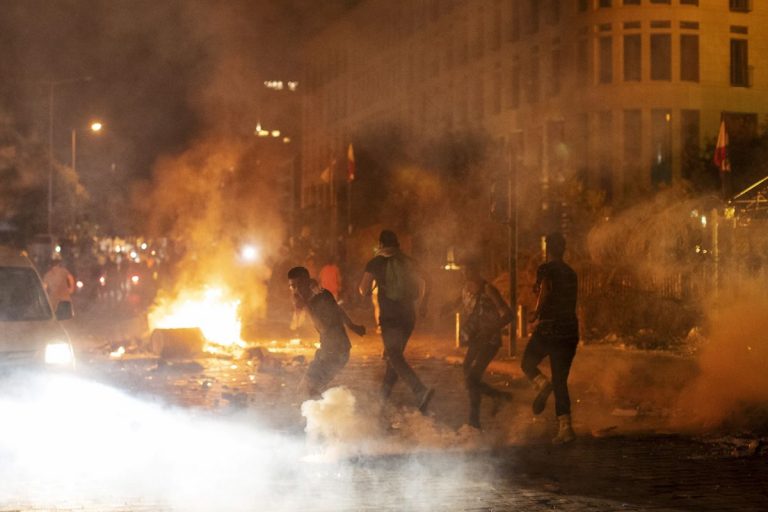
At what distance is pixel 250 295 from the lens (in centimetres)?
2559

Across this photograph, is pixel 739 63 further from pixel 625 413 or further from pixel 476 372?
pixel 476 372

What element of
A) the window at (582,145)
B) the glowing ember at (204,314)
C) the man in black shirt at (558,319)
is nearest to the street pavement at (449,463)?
the man in black shirt at (558,319)

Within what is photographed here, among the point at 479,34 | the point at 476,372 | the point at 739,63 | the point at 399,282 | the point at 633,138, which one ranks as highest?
the point at 739,63

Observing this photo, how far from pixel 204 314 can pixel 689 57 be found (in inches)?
1066

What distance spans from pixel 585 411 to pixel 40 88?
1100 inches

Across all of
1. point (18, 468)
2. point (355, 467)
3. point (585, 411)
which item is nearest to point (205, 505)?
point (355, 467)

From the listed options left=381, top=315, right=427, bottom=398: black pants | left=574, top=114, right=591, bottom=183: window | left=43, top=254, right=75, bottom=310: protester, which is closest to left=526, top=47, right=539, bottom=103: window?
left=574, top=114, right=591, bottom=183: window

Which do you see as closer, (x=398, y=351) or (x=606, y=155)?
(x=398, y=351)

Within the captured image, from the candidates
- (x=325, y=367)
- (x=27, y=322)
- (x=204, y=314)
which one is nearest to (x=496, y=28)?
(x=204, y=314)

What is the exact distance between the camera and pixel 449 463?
717 cm

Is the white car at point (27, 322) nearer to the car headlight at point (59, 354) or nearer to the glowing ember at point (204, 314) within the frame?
the car headlight at point (59, 354)

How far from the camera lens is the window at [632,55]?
3862 centimetres

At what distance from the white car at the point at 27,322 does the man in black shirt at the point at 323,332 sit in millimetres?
2022

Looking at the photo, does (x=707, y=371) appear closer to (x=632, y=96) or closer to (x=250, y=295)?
(x=250, y=295)
